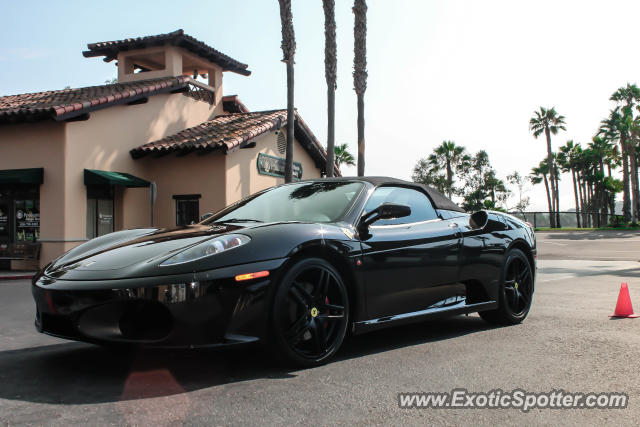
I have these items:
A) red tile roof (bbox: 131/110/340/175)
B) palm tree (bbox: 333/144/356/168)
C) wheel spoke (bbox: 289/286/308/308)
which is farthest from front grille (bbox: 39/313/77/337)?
palm tree (bbox: 333/144/356/168)

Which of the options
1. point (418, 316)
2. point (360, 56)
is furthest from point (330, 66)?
point (418, 316)

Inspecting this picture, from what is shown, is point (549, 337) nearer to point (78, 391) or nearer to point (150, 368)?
point (150, 368)

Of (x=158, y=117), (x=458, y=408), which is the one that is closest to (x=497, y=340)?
(x=458, y=408)

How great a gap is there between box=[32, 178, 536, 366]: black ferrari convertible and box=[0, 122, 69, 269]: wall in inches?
454

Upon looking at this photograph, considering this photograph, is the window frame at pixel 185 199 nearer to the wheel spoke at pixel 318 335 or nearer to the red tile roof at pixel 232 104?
the red tile roof at pixel 232 104

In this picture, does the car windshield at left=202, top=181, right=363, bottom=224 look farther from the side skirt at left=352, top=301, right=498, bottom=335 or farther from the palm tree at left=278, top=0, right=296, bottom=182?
the palm tree at left=278, top=0, right=296, bottom=182

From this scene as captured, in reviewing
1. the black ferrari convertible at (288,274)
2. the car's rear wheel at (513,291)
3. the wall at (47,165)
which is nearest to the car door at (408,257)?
the black ferrari convertible at (288,274)

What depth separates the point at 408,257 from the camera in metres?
4.31

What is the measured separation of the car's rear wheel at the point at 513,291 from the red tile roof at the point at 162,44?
16.8 m

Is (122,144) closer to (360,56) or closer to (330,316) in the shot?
(360,56)

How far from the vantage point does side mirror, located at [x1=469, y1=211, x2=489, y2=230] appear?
5109 millimetres

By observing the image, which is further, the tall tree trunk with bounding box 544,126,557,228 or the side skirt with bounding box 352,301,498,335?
the tall tree trunk with bounding box 544,126,557,228

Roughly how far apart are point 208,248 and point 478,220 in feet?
8.75

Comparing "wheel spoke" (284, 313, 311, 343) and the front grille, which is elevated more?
the front grille
